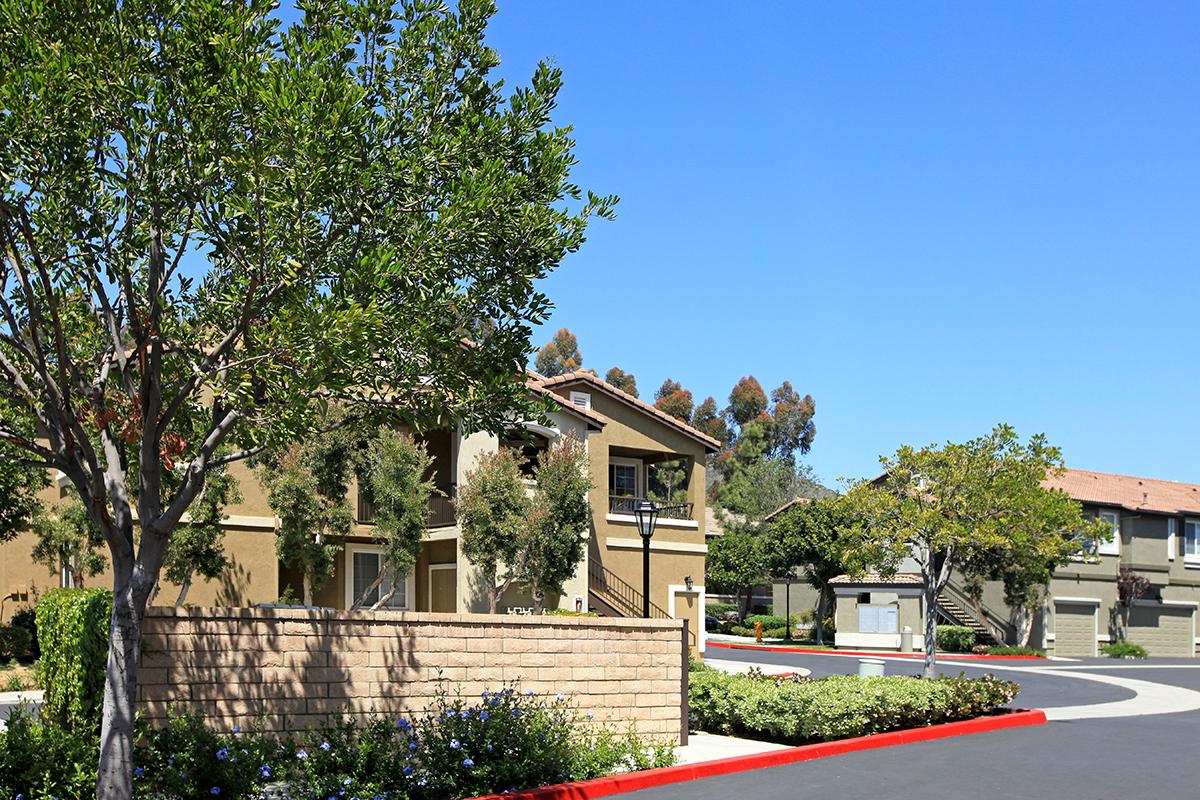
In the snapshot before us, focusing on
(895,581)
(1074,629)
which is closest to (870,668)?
(895,581)

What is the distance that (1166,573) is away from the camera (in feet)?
197

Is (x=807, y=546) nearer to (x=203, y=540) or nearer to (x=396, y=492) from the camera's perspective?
(x=396, y=492)

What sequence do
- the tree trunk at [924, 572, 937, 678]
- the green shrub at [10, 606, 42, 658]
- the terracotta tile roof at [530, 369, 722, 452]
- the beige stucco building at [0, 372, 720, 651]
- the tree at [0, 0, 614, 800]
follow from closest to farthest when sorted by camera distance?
the tree at [0, 0, 614, 800] → the tree trunk at [924, 572, 937, 678] → the green shrub at [10, 606, 42, 658] → the beige stucco building at [0, 372, 720, 651] → the terracotta tile roof at [530, 369, 722, 452]

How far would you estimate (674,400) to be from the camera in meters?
104

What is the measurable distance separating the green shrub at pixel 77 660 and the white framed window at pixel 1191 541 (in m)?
59.1

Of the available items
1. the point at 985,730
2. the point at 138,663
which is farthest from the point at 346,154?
the point at 985,730

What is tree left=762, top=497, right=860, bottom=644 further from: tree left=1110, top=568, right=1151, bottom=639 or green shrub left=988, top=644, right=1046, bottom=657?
tree left=1110, top=568, right=1151, bottom=639

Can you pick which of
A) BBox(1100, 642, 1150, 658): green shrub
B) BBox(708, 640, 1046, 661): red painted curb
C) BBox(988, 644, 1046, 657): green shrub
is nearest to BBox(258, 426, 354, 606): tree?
BBox(708, 640, 1046, 661): red painted curb

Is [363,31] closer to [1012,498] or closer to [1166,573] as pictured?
[1012,498]

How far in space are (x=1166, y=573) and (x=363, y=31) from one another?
57344 millimetres

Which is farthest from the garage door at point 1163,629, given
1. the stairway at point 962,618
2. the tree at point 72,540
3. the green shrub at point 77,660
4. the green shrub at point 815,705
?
the green shrub at point 77,660

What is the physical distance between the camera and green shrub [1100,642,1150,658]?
2163 inches

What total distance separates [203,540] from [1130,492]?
4726 centimetres

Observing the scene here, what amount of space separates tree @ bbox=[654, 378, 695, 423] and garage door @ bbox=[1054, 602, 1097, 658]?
5001 centimetres
